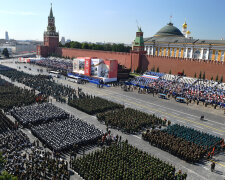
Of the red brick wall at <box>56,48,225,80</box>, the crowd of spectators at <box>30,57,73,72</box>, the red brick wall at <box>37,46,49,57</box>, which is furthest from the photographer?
the red brick wall at <box>37,46,49,57</box>

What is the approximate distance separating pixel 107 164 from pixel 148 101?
19.9m

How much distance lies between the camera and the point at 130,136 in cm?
2045

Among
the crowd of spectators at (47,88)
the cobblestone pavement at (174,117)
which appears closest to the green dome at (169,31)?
the cobblestone pavement at (174,117)

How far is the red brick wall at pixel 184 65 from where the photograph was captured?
141 ft

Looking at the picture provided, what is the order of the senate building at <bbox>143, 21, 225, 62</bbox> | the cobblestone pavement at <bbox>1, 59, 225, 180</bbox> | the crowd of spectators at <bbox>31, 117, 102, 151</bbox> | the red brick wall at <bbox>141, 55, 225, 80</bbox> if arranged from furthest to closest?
the senate building at <bbox>143, 21, 225, 62</bbox> < the red brick wall at <bbox>141, 55, 225, 80</bbox> < the crowd of spectators at <bbox>31, 117, 102, 151</bbox> < the cobblestone pavement at <bbox>1, 59, 225, 180</bbox>

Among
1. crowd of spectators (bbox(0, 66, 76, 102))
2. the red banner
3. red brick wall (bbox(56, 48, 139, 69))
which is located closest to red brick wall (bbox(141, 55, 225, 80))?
red brick wall (bbox(56, 48, 139, 69))

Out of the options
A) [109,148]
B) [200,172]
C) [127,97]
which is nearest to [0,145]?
[109,148]

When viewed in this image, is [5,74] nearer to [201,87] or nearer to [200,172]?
[201,87]

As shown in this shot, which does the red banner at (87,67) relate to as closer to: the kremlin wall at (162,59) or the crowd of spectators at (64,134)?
the kremlin wall at (162,59)

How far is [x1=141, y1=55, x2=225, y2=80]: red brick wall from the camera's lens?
42.9 metres

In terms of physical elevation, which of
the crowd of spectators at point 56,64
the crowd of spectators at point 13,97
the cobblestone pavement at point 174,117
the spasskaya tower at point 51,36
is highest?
the spasskaya tower at point 51,36

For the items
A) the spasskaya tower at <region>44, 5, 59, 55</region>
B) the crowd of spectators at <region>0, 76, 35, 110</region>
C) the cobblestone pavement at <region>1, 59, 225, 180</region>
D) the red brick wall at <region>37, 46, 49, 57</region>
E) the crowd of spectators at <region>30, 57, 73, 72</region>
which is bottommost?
the cobblestone pavement at <region>1, 59, 225, 180</region>

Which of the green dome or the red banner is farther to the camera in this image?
the green dome

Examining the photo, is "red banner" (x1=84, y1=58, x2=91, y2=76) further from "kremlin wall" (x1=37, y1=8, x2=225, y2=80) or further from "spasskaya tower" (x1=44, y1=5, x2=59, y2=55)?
"spasskaya tower" (x1=44, y1=5, x2=59, y2=55)
